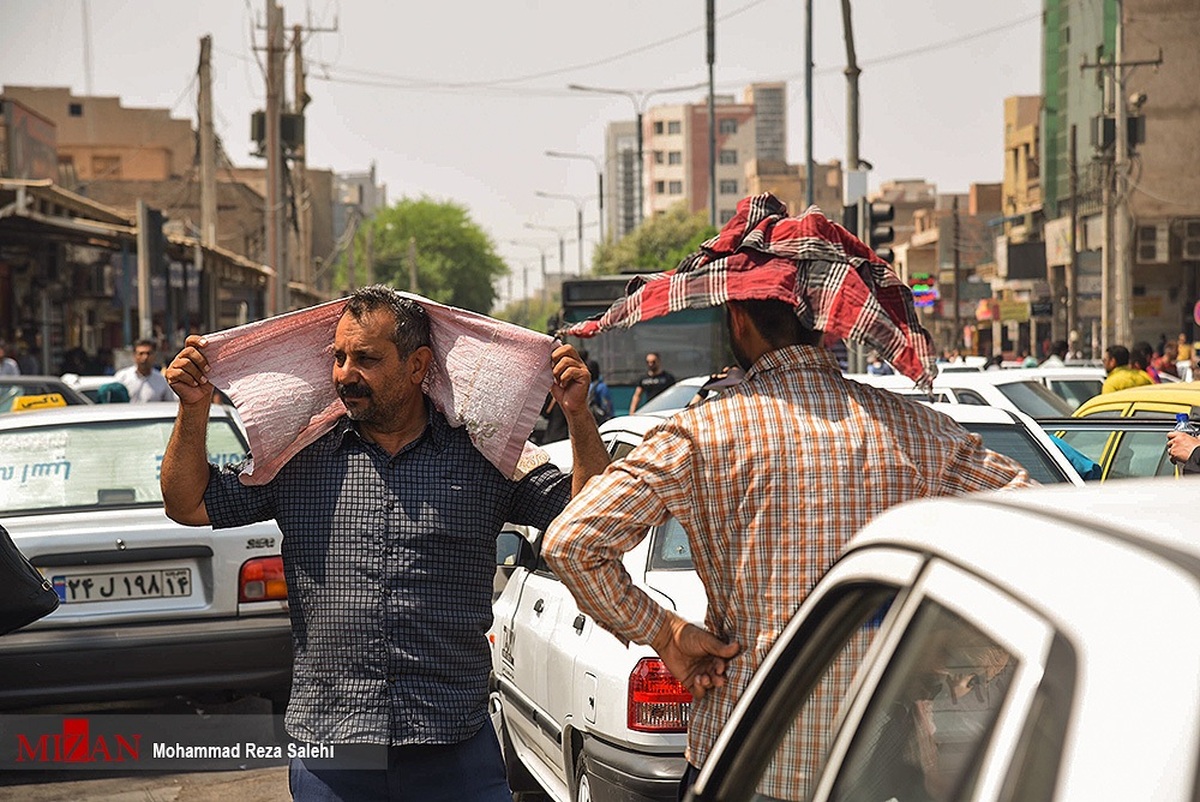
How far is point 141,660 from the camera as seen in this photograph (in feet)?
23.2

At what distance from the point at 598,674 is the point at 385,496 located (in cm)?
162

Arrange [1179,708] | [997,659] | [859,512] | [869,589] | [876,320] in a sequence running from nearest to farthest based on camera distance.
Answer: [1179,708], [997,659], [869,589], [859,512], [876,320]

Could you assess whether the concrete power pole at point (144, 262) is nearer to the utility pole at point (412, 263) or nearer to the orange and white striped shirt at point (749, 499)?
the orange and white striped shirt at point (749, 499)

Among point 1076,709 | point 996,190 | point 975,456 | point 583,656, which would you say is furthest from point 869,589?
point 996,190

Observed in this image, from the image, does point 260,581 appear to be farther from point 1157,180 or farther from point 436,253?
point 436,253

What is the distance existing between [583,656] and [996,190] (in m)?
93.7

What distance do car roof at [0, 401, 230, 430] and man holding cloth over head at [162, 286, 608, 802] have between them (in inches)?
174

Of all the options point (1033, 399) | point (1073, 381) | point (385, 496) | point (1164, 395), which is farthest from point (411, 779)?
point (1073, 381)

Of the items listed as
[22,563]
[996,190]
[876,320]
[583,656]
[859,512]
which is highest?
[996,190]

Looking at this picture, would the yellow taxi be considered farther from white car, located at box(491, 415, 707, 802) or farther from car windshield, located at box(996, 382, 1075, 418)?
white car, located at box(491, 415, 707, 802)

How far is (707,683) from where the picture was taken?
10.2 feet

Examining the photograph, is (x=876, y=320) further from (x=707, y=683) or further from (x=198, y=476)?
(x=198, y=476)

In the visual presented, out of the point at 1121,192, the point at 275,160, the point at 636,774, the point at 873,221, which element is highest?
the point at 275,160

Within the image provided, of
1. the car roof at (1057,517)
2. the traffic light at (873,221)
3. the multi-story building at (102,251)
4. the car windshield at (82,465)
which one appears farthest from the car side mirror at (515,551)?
the multi-story building at (102,251)
